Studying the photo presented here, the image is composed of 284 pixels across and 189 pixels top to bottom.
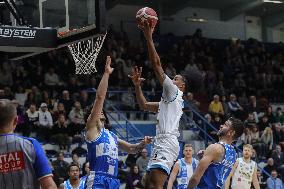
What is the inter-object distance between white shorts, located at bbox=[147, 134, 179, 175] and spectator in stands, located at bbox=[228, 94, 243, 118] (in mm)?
12240

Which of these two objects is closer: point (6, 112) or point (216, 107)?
point (6, 112)

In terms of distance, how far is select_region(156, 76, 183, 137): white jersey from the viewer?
631 cm

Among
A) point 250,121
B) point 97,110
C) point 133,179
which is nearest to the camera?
point 97,110

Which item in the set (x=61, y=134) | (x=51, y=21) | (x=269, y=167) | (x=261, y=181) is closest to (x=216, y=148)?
(x=51, y=21)

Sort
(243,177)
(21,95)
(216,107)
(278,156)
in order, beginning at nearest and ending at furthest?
(243,177) → (21,95) → (278,156) → (216,107)

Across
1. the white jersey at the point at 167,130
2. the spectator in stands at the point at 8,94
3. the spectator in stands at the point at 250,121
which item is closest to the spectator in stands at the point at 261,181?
the spectator in stands at the point at 250,121

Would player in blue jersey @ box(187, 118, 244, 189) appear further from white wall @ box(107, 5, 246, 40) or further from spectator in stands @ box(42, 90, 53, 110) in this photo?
white wall @ box(107, 5, 246, 40)

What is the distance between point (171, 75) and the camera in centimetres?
1912

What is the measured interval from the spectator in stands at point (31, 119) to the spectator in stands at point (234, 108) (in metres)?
7.08

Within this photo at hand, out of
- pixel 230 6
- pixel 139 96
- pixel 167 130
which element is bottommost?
pixel 167 130

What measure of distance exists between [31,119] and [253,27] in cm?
1797

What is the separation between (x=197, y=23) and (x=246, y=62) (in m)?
Result: 4.36

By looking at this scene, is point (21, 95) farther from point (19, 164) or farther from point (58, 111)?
point (19, 164)

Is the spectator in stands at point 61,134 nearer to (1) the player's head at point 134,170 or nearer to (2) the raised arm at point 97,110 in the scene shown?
(1) the player's head at point 134,170
